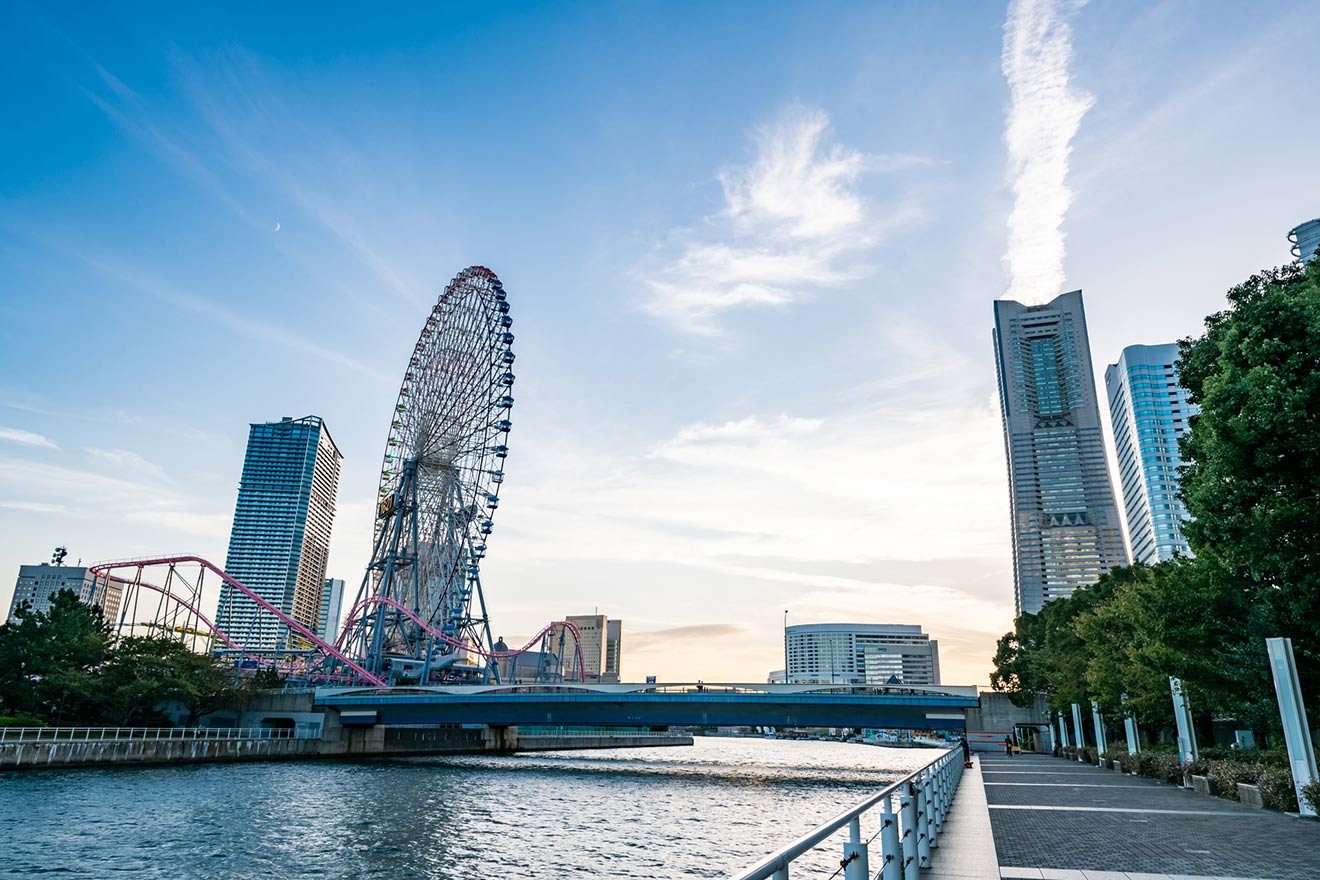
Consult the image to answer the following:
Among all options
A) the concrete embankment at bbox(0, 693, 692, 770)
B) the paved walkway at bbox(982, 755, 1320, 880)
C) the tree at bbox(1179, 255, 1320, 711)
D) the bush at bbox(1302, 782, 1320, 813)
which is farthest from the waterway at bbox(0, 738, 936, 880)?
the tree at bbox(1179, 255, 1320, 711)

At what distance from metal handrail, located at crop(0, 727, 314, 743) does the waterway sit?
16.8ft

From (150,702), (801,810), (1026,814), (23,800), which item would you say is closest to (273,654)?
(150,702)

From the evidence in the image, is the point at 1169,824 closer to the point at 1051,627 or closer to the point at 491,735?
the point at 1051,627

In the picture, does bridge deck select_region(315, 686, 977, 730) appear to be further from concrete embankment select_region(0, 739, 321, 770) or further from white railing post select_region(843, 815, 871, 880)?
white railing post select_region(843, 815, 871, 880)

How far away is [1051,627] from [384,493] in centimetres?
7410

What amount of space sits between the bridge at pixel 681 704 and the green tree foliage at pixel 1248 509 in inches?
1358

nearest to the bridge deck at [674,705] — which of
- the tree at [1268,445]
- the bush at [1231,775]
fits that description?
the bush at [1231,775]

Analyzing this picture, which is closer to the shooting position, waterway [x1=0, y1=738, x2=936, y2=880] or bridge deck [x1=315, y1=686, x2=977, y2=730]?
waterway [x1=0, y1=738, x2=936, y2=880]

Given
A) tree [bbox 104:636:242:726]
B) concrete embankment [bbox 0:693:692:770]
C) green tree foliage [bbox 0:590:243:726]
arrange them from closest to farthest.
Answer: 1. concrete embankment [bbox 0:693:692:770]
2. green tree foliage [bbox 0:590:243:726]
3. tree [bbox 104:636:242:726]

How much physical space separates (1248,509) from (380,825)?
34.4 m

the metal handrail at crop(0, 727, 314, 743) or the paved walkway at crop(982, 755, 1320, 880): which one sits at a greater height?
the paved walkway at crop(982, 755, 1320, 880)

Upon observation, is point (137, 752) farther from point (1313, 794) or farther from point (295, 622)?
point (1313, 794)

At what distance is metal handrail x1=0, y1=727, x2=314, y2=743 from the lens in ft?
176

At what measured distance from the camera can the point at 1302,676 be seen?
28734mm
